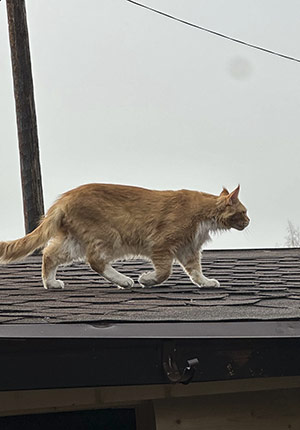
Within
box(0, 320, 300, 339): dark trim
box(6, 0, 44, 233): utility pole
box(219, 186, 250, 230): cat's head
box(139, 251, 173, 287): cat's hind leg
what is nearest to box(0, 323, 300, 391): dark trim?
box(0, 320, 300, 339): dark trim

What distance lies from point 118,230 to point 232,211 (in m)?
0.67

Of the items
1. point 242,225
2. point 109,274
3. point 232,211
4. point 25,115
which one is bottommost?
point 109,274

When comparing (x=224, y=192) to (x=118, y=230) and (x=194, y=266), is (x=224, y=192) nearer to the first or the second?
(x=194, y=266)

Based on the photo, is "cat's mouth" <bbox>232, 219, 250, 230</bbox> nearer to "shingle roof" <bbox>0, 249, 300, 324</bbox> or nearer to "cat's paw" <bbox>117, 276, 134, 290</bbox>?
"shingle roof" <bbox>0, 249, 300, 324</bbox>

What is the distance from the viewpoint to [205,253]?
21.4ft

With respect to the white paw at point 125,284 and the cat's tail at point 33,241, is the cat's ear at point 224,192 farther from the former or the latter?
the cat's tail at point 33,241

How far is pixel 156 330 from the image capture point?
2.31 meters

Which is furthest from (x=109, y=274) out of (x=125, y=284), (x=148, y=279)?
(x=148, y=279)

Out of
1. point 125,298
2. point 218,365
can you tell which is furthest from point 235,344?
point 125,298

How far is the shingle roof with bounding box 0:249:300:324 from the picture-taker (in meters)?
2.61

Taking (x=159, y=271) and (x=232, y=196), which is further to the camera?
(x=232, y=196)

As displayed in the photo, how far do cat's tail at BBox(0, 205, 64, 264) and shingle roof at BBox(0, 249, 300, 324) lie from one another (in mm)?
182

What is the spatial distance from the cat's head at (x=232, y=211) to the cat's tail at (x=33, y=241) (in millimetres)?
893

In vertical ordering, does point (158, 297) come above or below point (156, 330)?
below
